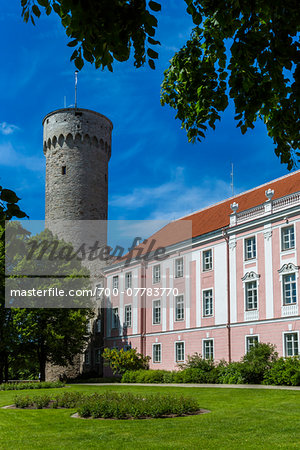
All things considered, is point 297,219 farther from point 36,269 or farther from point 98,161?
point 98,161

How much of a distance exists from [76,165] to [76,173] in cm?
99

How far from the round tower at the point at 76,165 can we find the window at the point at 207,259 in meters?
18.9

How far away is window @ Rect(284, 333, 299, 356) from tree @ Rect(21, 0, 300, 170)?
23858 mm

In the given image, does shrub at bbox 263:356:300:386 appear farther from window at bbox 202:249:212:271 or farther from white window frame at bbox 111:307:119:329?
white window frame at bbox 111:307:119:329

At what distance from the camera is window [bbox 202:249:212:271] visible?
3731cm

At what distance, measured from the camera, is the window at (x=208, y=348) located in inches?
1404

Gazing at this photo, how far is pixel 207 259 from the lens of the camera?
123ft

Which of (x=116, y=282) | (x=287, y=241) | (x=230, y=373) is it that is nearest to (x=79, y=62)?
(x=230, y=373)

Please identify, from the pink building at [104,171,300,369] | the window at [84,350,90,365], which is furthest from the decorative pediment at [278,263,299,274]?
the window at [84,350,90,365]

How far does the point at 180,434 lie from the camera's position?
39.1 feet

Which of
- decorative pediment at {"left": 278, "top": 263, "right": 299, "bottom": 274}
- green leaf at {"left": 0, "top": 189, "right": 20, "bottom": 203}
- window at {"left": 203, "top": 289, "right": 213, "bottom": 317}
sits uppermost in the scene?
decorative pediment at {"left": 278, "top": 263, "right": 299, "bottom": 274}

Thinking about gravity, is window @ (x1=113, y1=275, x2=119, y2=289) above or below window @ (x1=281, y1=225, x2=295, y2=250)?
below

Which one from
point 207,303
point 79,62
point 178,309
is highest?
point 79,62

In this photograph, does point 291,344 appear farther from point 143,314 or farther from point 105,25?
point 105,25
